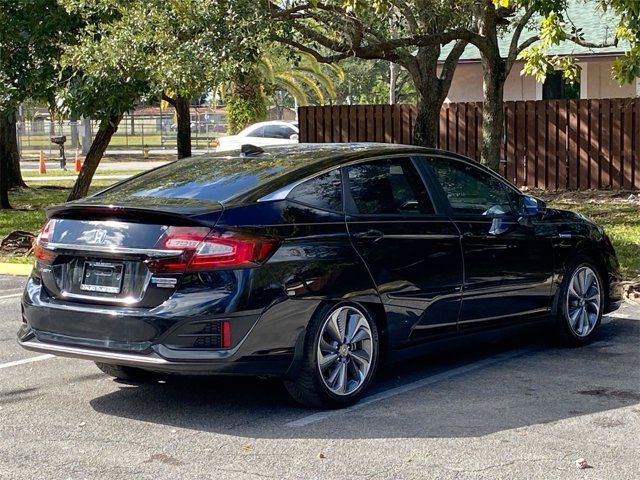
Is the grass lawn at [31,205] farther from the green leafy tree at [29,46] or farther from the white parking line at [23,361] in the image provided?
the white parking line at [23,361]

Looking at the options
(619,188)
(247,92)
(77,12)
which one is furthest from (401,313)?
(247,92)

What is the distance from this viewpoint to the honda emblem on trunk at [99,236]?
6.34 meters

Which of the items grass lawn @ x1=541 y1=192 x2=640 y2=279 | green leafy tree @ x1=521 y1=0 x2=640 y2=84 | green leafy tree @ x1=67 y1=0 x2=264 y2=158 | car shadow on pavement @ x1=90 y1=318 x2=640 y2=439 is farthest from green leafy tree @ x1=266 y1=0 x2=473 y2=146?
car shadow on pavement @ x1=90 y1=318 x2=640 y2=439

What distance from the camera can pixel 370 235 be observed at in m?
6.84

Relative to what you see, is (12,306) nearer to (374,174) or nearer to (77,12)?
(374,174)

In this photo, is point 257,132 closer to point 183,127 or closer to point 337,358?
point 183,127

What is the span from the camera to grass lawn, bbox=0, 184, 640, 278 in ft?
43.4

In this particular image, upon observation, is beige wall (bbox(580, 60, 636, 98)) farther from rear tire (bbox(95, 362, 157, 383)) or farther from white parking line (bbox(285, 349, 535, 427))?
rear tire (bbox(95, 362, 157, 383))

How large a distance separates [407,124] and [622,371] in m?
16.5

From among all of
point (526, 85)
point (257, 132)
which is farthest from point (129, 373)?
point (257, 132)

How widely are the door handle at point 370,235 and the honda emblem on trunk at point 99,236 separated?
4.87 ft

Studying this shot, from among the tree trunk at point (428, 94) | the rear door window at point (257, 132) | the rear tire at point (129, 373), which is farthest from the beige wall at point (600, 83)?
the rear tire at point (129, 373)

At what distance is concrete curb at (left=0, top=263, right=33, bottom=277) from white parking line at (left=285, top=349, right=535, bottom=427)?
6.71m

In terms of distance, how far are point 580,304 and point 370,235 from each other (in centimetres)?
238
